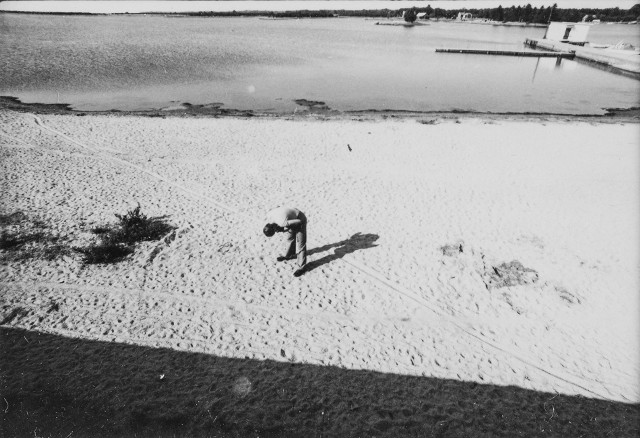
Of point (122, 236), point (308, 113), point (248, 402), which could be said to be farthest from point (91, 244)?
point (308, 113)

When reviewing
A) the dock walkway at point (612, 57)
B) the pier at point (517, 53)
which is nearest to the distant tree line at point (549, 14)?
the dock walkway at point (612, 57)

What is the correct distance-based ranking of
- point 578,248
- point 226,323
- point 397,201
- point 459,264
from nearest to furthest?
point 226,323
point 459,264
point 578,248
point 397,201

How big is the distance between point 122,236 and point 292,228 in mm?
4986

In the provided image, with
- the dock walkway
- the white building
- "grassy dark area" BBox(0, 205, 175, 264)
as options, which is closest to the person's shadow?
Result: "grassy dark area" BBox(0, 205, 175, 264)

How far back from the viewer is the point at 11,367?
232 inches

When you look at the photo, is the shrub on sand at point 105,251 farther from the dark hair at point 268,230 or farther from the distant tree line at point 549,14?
the distant tree line at point 549,14

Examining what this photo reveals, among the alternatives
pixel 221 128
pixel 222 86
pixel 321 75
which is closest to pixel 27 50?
pixel 222 86

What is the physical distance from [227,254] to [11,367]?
180 inches

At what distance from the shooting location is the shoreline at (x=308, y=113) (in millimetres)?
22484

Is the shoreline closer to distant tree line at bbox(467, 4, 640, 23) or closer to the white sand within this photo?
the white sand

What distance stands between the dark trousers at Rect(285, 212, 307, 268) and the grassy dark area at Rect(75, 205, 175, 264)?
3.91 m

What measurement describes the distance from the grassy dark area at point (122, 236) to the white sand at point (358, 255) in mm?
354

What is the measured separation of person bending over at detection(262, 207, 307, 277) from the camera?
308 inches

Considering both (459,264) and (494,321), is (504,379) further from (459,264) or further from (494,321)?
(459,264)
